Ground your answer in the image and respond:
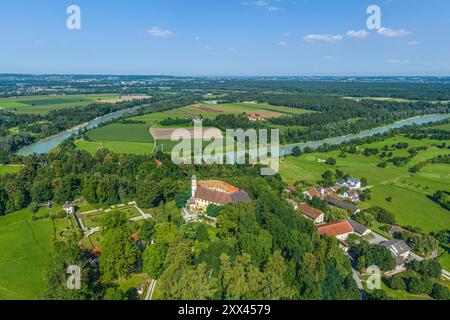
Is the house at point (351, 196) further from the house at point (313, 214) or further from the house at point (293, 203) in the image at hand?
the house at point (293, 203)

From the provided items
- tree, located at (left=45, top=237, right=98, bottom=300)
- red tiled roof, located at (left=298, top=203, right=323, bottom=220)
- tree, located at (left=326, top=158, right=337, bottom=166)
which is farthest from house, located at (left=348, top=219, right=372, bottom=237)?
tree, located at (left=326, top=158, right=337, bottom=166)

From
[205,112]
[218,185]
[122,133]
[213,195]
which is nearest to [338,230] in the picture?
[213,195]

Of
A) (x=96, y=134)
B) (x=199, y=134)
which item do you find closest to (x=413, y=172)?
(x=199, y=134)

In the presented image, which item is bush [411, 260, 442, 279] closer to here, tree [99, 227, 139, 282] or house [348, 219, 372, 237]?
house [348, 219, 372, 237]

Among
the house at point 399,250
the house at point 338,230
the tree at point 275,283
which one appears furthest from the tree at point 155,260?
the house at point 399,250

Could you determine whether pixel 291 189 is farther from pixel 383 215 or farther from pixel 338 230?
pixel 338 230
